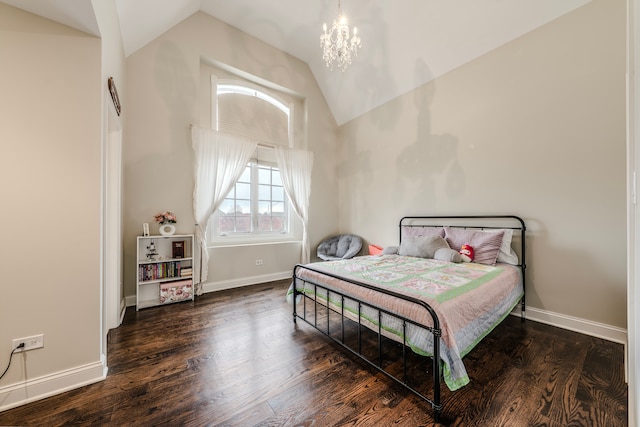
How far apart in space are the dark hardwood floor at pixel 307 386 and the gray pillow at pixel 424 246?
988 mm

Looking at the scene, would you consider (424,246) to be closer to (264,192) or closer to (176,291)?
(264,192)

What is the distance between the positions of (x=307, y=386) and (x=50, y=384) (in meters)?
1.60

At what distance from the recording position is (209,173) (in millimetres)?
3562

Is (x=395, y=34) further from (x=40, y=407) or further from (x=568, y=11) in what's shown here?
(x=40, y=407)

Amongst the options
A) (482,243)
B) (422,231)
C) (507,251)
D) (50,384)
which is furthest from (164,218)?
(507,251)

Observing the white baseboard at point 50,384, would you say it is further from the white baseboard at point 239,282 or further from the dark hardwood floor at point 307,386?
the white baseboard at point 239,282

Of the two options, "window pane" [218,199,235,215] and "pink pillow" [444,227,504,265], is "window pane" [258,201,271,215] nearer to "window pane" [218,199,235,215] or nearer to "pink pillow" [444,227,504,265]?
"window pane" [218,199,235,215]

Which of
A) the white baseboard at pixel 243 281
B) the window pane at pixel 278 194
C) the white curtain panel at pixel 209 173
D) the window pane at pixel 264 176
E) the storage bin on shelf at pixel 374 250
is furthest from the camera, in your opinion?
the window pane at pixel 278 194

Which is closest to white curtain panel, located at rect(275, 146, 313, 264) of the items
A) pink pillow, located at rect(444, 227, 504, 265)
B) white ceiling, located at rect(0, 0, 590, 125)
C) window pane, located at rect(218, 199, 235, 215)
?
window pane, located at rect(218, 199, 235, 215)

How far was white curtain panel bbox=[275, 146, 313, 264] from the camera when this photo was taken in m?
4.31

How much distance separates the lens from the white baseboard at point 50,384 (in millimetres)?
1407

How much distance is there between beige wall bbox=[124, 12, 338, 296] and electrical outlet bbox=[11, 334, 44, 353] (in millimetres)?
1634

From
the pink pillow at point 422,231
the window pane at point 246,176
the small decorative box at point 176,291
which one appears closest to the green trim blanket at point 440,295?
→ the pink pillow at point 422,231

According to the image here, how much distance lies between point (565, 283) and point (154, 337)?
13.2ft
